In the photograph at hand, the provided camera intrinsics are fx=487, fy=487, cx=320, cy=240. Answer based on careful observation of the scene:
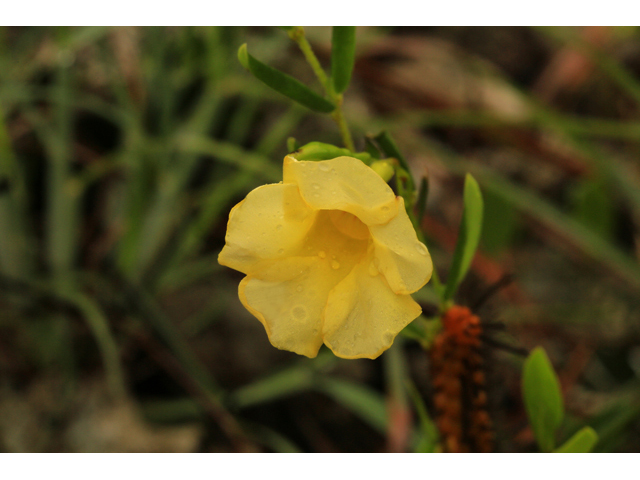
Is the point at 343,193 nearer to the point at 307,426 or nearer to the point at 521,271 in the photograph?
the point at 307,426

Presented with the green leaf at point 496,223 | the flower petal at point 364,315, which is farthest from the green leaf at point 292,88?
the green leaf at point 496,223

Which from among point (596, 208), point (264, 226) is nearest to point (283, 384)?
point (264, 226)

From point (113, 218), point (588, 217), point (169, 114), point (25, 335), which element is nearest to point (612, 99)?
point (588, 217)

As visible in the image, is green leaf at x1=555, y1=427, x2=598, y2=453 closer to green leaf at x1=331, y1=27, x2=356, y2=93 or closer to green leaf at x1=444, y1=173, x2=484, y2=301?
green leaf at x1=444, y1=173, x2=484, y2=301

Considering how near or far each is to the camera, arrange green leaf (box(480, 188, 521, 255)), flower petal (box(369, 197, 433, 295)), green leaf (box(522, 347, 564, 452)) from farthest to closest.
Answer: green leaf (box(480, 188, 521, 255))
green leaf (box(522, 347, 564, 452))
flower petal (box(369, 197, 433, 295))

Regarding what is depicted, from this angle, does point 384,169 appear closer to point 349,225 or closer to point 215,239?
point 349,225

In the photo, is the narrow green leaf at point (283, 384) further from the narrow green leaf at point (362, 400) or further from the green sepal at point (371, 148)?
the green sepal at point (371, 148)

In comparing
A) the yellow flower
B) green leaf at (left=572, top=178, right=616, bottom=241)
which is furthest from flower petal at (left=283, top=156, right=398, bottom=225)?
green leaf at (left=572, top=178, right=616, bottom=241)
